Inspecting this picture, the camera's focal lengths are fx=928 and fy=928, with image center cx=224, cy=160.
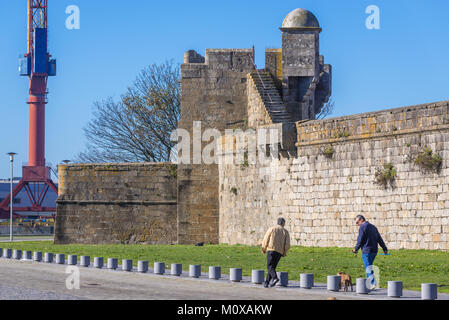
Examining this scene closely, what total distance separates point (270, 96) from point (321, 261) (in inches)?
513

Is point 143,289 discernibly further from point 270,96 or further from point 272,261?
point 270,96

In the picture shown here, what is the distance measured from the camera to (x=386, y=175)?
25516 millimetres

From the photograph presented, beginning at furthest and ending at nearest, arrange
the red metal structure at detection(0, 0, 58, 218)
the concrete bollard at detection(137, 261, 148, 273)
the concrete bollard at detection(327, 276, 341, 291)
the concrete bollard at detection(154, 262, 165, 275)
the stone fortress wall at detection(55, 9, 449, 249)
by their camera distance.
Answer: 1. the red metal structure at detection(0, 0, 58, 218)
2. the stone fortress wall at detection(55, 9, 449, 249)
3. the concrete bollard at detection(137, 261, 148, 273)
4. the concrete bollard at detection(154, 262, 165, 275)
5. the concrete bollard at detection(327, 276, 341, 291)

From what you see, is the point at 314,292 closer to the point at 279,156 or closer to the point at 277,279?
the point at 277,279

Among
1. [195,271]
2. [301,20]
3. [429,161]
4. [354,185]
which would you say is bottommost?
[195,271]

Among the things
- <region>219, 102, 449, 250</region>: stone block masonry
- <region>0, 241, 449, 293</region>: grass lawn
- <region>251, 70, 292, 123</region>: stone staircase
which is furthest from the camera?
<region>251, 70, 292, 123</region>: stone staircase

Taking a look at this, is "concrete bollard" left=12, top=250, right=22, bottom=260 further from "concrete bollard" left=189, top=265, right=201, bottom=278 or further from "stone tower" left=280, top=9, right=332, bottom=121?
"stone tower" left=280, top=9, right=332, bottom=121

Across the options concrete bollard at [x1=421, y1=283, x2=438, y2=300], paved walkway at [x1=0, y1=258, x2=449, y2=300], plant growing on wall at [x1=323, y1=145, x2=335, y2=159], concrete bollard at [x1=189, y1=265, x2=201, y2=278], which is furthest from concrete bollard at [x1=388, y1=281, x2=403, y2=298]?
plant growing on wall at [x1=323, y1=145, x2=335, y2=159]

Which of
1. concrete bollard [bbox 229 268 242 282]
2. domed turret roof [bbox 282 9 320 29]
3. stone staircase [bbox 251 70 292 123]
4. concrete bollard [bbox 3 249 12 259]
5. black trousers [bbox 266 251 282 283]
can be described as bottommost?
concrete bollard [bbox 3 249 12 259]

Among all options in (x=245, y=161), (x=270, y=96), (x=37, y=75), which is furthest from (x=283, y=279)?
(x=37, y=75)

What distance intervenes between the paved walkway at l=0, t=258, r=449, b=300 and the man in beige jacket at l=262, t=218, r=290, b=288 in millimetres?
346

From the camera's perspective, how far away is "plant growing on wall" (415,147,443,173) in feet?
77.8

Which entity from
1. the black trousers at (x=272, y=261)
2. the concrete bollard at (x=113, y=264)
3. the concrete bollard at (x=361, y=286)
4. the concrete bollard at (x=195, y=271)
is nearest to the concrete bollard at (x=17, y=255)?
the concrete bollard at (x=113, y=264)
